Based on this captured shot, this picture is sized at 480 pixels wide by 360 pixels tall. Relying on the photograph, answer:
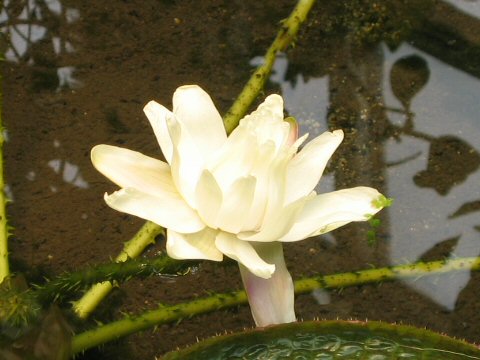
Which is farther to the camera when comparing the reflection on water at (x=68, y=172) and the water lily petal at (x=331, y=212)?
the reflection on water at (x=68, y=172)

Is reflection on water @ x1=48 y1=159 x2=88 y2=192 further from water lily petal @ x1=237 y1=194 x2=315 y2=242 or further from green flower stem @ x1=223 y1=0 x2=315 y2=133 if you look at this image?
water lily petal @ x1=237 y1=194 x2=315 y2=242

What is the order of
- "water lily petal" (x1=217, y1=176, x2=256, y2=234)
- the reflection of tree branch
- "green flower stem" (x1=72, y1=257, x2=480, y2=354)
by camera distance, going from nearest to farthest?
1. "water lily petal" (x1=217, y1=176, x2=256, y2=234)
2. "green flower stem" (x1=72, y1=257, x2=480, y2=354)
3. the reflection of tree branch

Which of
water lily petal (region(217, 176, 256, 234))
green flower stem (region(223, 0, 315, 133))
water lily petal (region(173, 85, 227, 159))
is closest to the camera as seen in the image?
water lily petal (region(217, 176, 256, 234))

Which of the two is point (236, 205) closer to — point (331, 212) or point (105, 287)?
point (331, 212)

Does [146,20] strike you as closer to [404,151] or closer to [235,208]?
[404,151]

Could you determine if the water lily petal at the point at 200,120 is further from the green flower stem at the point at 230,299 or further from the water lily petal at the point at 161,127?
the green flower stem at the point at 230,299

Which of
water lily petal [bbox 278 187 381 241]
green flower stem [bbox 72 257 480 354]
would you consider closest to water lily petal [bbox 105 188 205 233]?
water lily petal [bbox 278 187 381 241]

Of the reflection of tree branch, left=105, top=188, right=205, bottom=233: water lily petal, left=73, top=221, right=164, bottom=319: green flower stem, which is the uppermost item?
the reflection of tree branch

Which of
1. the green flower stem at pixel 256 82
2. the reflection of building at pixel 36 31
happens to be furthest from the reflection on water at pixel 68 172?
the green flower stem at pixel 256 82
